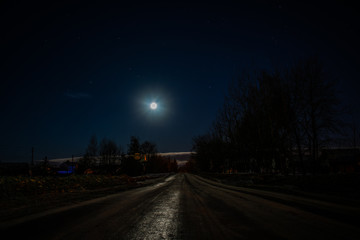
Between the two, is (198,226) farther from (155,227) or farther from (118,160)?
(118,160)

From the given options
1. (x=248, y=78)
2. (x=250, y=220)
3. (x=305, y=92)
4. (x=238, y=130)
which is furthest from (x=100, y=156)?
(x=250, y=220)

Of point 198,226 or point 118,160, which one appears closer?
point 198,226

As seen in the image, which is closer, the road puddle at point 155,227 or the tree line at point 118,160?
the road puddle at point 155,227

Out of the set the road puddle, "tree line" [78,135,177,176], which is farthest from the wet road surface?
"tree line" [78,135,177,176]

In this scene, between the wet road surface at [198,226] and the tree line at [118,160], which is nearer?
the wet road surface at [198,226]

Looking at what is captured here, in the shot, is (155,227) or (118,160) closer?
(155,227)

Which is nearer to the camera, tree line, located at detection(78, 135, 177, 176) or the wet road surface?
the wet road surface

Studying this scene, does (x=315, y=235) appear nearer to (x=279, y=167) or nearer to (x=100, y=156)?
(x=279, y=167)

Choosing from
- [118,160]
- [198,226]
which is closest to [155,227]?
[198,226]

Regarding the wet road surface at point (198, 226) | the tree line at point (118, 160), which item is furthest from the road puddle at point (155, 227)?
the tree line at point (118, 160)

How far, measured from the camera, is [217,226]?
A: 178 inches

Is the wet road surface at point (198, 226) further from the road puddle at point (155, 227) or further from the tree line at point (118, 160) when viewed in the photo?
the tree line at point (118, 160)

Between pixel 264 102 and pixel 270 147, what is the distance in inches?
206

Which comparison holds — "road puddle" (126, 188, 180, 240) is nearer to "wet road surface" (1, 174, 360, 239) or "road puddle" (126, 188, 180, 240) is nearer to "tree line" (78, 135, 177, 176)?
"wet road surface" (1, 174, 360, 239)
